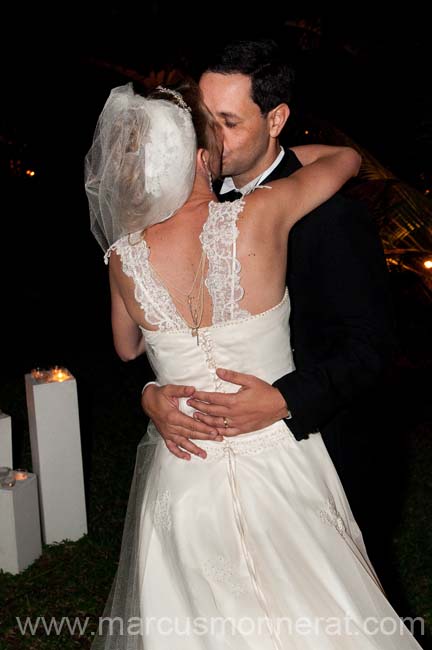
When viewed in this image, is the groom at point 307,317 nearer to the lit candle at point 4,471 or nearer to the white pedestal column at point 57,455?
the white pedestal column at point 57,455

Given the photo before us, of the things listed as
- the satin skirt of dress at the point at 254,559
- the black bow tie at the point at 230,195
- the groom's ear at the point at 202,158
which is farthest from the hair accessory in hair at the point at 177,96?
the satin skirt of dress at the point at 254,559

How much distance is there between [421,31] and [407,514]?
13.5 feet

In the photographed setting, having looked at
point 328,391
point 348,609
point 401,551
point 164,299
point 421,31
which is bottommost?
point 401,551

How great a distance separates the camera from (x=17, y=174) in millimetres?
9875

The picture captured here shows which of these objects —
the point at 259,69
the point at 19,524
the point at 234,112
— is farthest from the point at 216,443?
the point at 19,524

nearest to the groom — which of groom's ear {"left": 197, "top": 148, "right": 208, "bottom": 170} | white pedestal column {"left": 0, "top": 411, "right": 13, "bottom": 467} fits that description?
groom's ear {"left": 197, "top": 148, "right": 208, "bottom": 170}

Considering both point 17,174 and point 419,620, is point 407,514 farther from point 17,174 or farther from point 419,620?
A: point 17,174

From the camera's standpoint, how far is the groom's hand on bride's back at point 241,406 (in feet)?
6.29

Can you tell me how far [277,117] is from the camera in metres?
2.40

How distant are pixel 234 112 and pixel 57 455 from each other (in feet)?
7.76

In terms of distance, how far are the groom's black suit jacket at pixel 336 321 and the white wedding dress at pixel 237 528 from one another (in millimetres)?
93

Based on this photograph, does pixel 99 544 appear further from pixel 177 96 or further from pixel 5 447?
pixel 177 96

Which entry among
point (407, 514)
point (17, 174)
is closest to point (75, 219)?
point (17, 174)

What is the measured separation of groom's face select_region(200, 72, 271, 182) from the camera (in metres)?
2.33
